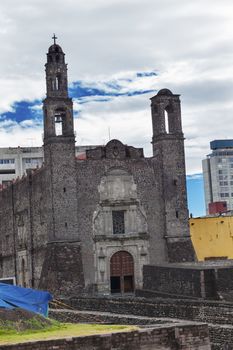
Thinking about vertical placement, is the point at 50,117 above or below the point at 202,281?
above

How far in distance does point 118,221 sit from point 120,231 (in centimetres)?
55

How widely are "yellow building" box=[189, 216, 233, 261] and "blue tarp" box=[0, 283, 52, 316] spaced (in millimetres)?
23994

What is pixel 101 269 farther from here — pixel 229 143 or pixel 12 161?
pixel 229 143

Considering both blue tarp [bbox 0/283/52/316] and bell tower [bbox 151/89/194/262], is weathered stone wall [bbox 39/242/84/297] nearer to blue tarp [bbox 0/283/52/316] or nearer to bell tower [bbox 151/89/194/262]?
bell tower [bbox 151/89/194/262]

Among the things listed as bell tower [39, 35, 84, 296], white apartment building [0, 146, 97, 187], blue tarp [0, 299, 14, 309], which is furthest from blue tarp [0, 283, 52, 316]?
white apartment building [0, 146, 97, 187]

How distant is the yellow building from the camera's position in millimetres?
38875

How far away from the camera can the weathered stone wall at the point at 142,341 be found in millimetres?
10844

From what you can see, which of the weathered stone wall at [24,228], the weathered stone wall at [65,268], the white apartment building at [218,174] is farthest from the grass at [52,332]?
the white apartment building at [218,174]

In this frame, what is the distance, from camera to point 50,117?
35844 mm

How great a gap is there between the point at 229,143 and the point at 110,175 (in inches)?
3093

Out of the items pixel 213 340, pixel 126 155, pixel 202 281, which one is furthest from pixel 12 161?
pixel 213 340

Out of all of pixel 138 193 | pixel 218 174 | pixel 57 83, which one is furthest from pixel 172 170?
pixel 218 174

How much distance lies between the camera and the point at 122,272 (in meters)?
36.2

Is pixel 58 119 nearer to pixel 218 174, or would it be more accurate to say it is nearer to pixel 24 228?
pixel 24 228
